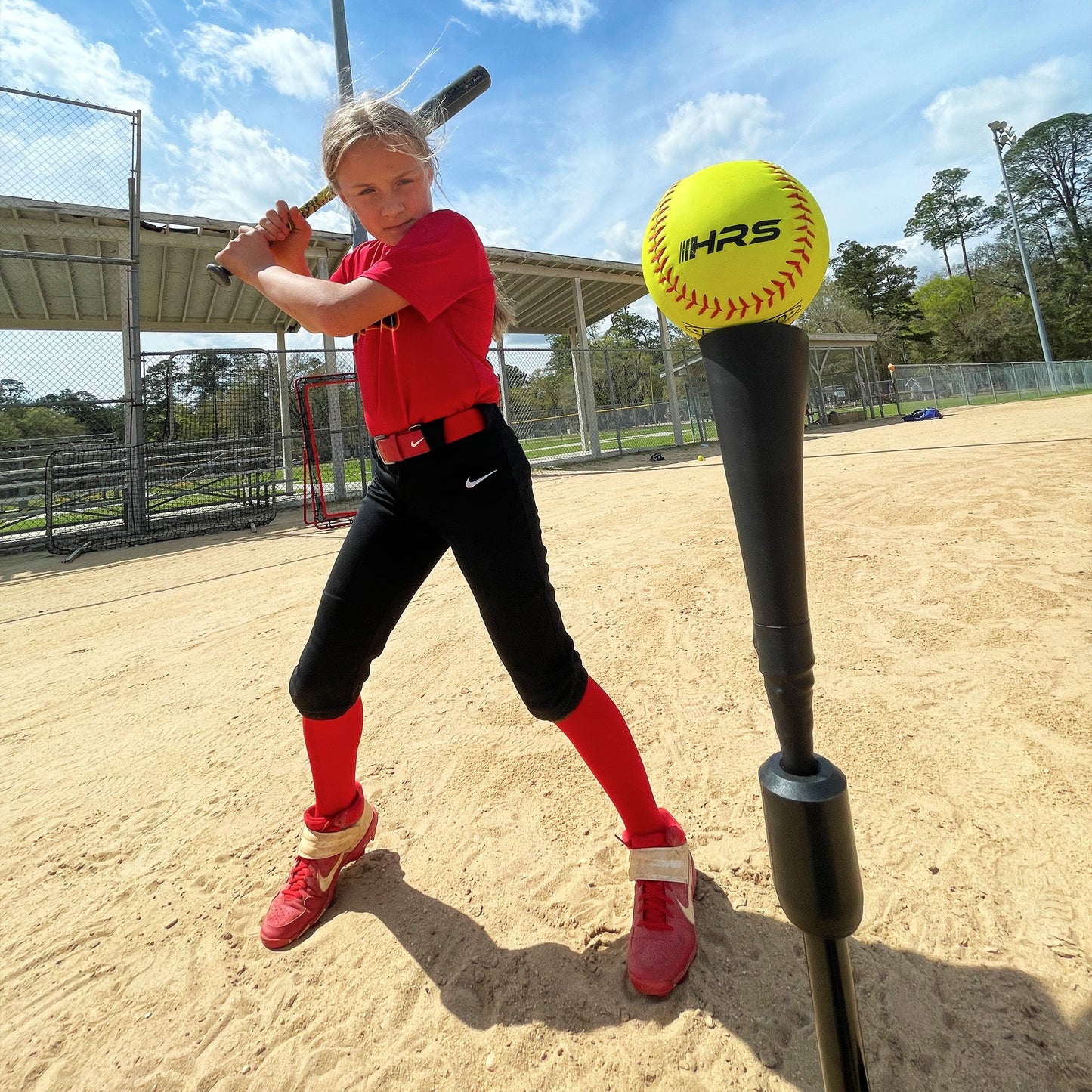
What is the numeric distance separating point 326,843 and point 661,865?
0.79 m

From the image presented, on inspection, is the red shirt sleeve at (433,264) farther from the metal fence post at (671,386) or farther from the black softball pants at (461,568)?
the metal fence post at (671,386)

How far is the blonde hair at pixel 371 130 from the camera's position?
1271 mm

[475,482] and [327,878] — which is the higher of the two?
[475,482]

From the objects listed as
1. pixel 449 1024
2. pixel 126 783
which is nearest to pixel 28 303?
pixel 126 783

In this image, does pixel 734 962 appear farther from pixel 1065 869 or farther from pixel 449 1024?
pixel 1065 869

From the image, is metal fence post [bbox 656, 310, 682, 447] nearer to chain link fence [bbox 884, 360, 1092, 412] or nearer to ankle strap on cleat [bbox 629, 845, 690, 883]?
chain link fence [bbox 884, 360, 1092, 412]

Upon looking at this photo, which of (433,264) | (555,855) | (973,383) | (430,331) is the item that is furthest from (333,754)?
(973,383)

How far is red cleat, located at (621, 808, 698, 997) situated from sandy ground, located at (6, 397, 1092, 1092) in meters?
0.04

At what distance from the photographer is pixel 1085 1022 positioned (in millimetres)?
1009

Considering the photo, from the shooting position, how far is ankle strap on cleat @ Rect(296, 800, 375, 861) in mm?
1486

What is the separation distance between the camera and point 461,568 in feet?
3.86

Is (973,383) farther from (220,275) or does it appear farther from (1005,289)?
(220,275)

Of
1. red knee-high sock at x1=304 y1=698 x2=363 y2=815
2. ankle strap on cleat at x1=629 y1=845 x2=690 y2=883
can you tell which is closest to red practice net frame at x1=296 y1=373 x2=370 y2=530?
red knee-high sock at x1=304 y1=698 x2=363 y2=815

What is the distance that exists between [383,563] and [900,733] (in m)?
1.60
